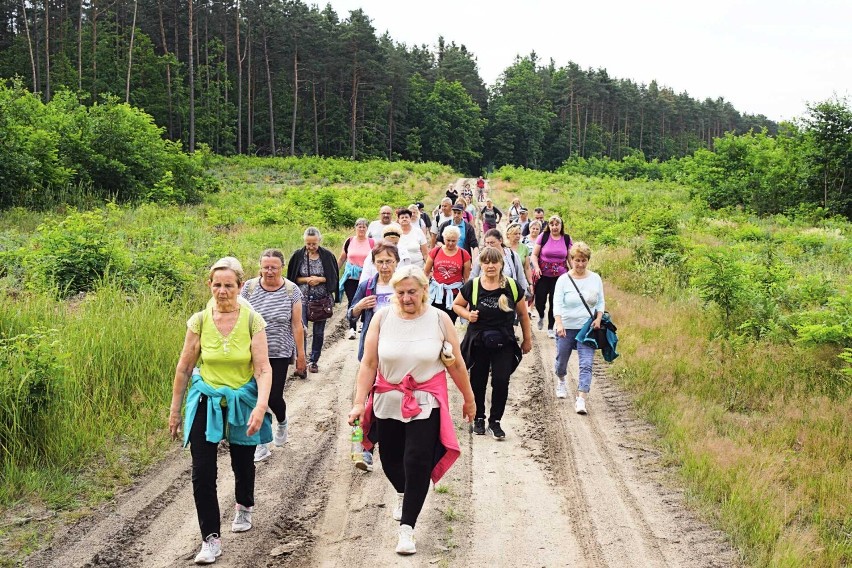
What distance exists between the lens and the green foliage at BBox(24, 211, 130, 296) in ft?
35.3

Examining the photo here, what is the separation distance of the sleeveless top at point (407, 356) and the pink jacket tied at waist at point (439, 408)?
29 millimetres

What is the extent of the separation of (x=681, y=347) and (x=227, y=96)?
203 feet

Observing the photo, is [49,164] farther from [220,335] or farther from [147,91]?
[147,91]

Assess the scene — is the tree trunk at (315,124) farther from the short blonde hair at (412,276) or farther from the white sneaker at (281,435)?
the short blonde hair at (412,276)

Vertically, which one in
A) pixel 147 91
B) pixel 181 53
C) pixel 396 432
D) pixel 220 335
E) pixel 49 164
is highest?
pixel 181 53

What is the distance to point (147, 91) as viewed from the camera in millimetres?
55625

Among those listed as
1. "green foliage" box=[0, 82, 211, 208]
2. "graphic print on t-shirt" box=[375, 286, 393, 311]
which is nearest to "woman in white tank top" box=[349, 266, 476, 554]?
"graphic print on t-shirt" box=[375, 286, 393, 311]

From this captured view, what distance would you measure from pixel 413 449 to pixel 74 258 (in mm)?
8370

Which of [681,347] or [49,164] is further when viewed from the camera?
[49,164]

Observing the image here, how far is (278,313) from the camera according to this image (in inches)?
269

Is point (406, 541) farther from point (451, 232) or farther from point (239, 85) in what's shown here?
point (239, 85)

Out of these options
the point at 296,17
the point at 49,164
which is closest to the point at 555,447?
the point at 49,164

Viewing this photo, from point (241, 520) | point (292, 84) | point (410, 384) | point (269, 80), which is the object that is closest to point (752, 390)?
point (410, 384)

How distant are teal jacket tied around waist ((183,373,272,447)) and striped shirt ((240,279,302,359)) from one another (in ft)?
6.21
